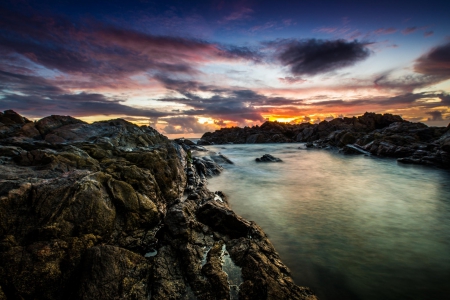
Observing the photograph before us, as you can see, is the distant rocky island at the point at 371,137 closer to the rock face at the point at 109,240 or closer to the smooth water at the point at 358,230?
the smooth water at the point at 358,230

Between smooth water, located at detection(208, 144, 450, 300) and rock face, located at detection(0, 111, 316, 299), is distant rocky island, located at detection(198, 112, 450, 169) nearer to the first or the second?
smooth water, located at detection(208, 144, 450, 300)

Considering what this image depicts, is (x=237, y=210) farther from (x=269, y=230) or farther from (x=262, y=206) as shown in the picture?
(x=269, y=230)

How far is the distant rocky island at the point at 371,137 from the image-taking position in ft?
85.7

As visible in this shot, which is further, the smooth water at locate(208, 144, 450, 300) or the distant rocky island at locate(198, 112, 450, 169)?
the distant rocky island at locate(198, 112, 450, 169)

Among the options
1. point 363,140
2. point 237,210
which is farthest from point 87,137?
point 363,140

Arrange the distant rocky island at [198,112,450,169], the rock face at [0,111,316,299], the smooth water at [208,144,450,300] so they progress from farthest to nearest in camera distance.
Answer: the distant rocky island at [198,112,450,169], the smooth water at [208,144,450,300], the rock face at [0,111,316,299]

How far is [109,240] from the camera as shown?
17.1ft

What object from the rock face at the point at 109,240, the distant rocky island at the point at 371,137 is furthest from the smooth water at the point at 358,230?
the distant rocky island at the point at 371,137

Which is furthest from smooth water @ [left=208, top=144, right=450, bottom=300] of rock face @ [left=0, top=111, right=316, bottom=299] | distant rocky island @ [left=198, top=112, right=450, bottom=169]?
distant rocky island @ [left=198, top=112, right=450, bottom=169]

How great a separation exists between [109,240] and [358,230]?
9552mm

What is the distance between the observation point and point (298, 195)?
14.3 m

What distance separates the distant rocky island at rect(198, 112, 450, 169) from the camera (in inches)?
1029

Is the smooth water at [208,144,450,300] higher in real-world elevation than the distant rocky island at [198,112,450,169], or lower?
lower

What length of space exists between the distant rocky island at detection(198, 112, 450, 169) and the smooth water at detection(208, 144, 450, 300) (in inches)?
362
